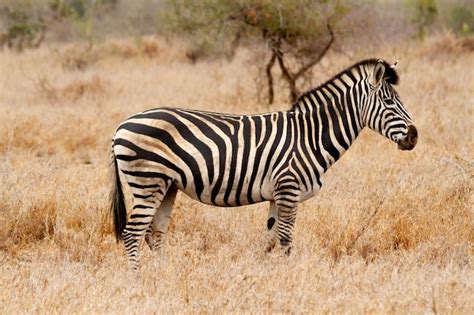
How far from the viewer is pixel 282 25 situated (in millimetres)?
13906

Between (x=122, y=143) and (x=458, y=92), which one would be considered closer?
(x=122, y=143)

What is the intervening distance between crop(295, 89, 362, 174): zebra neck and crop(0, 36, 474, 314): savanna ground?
627 mm

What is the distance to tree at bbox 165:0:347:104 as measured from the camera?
14.0m

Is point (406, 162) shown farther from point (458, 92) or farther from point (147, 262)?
point (458, 92)

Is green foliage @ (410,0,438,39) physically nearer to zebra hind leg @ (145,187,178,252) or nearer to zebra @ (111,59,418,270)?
zebra @ (111,59,418,270)

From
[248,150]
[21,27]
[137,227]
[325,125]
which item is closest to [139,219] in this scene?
[137,227]

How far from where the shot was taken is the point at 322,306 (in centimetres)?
470

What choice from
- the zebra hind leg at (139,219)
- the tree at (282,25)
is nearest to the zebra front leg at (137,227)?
the zebra hind leg at (139,219)

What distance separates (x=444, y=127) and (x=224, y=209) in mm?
4774

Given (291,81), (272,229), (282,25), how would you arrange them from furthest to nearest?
(291,81) < (282,25) < (272,229)

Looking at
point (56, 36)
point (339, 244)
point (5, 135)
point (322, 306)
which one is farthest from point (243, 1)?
point (56, 36)

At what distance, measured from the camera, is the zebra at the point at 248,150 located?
19.8 feet

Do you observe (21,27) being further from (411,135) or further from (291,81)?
(411,135)

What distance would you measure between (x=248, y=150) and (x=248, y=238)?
0.78 metres
